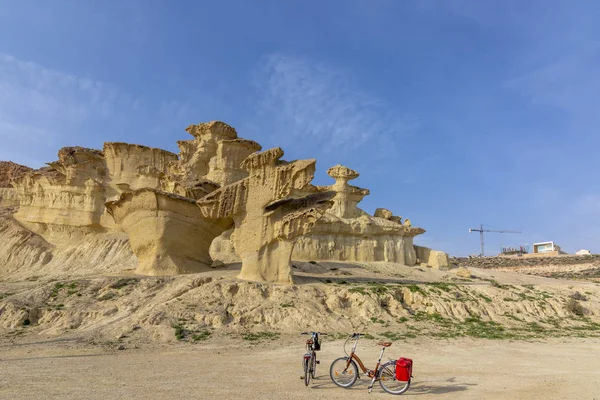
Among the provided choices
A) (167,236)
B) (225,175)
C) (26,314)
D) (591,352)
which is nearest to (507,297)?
(591,352)

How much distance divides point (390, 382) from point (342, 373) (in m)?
0.90

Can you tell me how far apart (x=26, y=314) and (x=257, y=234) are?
9.16m

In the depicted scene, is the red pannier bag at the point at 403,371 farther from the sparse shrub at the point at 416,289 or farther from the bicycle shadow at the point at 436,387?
the sparse shrub at the point at 416,289

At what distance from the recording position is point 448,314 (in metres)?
17.7

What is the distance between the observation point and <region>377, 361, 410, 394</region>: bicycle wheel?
7.18m

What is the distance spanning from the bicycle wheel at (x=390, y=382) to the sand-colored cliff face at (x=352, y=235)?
24165mm

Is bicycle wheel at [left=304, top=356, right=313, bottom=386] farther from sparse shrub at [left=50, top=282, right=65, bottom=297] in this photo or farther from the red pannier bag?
sparse shrub at [left=50, top=282, right=65, bottom=297]

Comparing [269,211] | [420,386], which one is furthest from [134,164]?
[420,386]

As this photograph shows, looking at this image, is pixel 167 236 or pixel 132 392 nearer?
pixel 132 392

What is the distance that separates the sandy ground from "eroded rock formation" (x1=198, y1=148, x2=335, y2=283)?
5.68 meters

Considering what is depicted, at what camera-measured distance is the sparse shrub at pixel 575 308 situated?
2048cm

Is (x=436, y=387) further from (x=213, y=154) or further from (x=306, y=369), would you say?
(x=213, y=154)

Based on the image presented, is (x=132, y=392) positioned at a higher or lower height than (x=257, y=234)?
lower

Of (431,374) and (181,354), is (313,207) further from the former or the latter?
(431,374)
